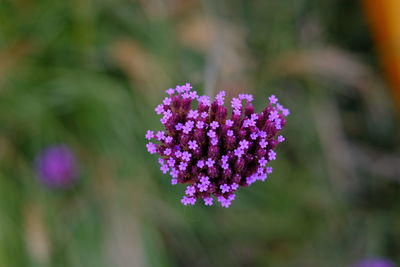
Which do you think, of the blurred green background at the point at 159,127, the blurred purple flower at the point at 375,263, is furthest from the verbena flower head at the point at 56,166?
the blurred purple flower at the point at 375,263

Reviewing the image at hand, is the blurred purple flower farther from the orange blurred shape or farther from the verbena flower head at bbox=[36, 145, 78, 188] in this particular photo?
the verbena flower head at bbox=[36, 145, 78, 188]

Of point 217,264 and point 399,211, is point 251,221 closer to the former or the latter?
Result: point 217,264

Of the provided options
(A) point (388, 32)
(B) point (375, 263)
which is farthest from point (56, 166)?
(A) point (388, 32)

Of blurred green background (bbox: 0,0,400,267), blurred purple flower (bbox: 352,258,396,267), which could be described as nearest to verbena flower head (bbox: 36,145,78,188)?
blurred green background (bbox: 0,0,400,267)

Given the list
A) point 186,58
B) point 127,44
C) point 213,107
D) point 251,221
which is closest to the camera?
point 213,107

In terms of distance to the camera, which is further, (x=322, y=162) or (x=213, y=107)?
(x=322, y=162)

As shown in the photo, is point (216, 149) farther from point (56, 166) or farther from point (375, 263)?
point (375, 263)

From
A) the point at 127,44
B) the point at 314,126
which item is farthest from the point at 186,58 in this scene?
the point at 314,126
